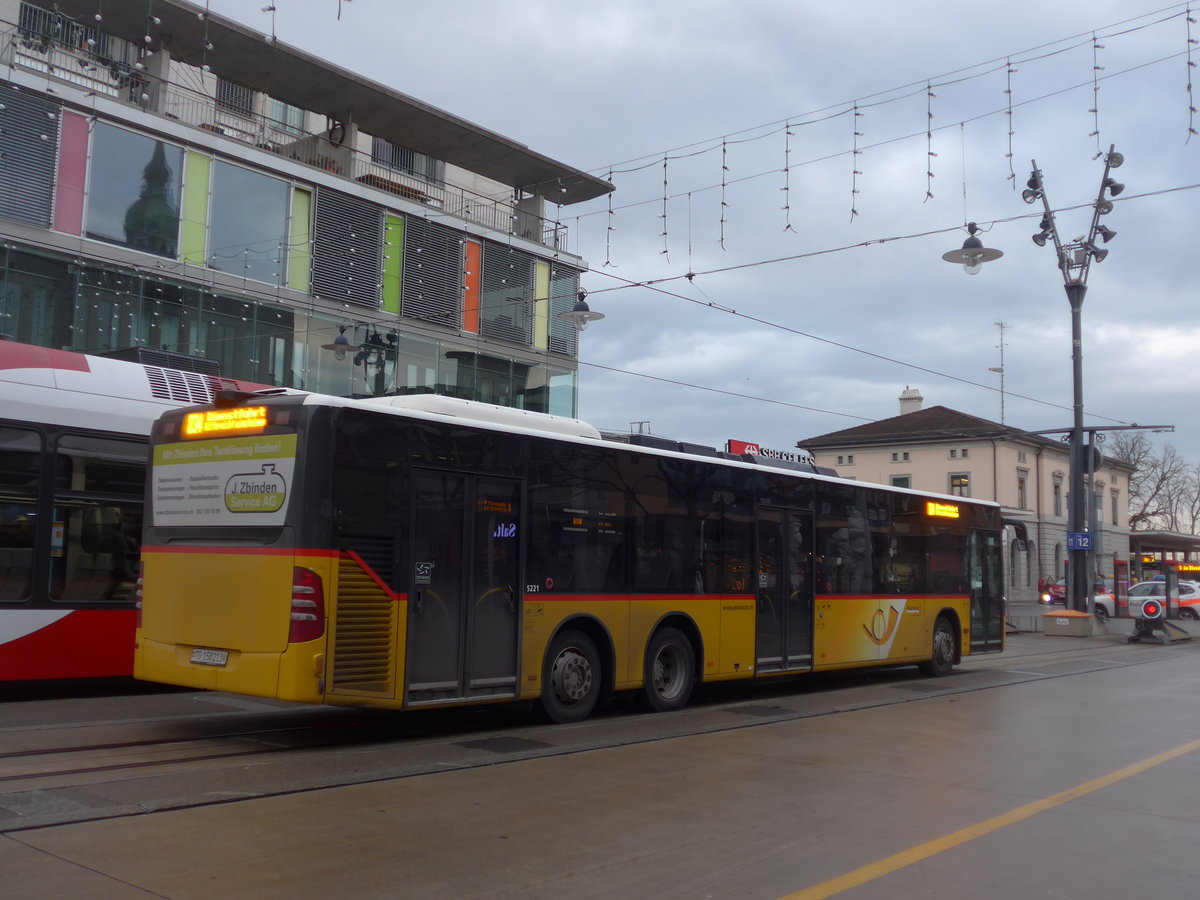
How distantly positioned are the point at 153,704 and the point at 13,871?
6831 millimetres

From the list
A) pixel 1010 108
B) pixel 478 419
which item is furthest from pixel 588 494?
pixel 1010 108

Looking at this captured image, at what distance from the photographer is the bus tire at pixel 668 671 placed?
482 inches

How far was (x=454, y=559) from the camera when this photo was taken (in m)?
9.91

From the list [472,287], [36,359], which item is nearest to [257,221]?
[472,287]

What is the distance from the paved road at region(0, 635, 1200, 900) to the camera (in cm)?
555

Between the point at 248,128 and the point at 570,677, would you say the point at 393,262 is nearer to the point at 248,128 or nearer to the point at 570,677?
the point at 248,128

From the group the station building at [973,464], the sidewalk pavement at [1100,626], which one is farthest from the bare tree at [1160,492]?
the sidewalk pavement at [1100,626]

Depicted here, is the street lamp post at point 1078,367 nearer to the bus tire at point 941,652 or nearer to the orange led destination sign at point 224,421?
the bus tire at point 941,652

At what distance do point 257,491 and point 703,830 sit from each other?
4661 mm

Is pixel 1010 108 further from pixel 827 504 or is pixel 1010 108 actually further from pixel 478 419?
pixel 478 419

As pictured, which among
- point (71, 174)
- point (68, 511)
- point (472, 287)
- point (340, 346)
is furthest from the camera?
point (472, 287)

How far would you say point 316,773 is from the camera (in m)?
8.10

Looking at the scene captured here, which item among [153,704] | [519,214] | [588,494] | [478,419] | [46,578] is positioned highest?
[519,214]

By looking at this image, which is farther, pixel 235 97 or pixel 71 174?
pixel 235 97
